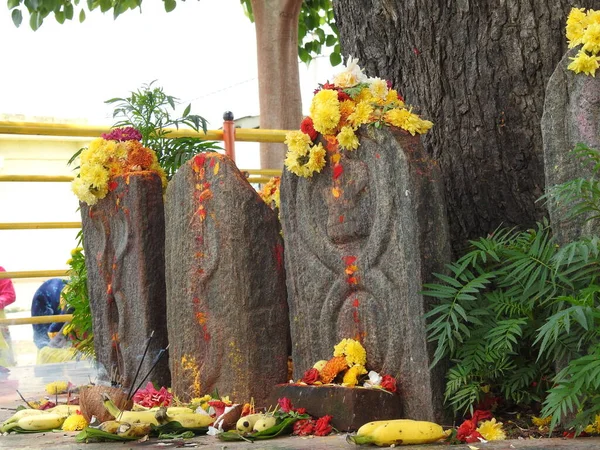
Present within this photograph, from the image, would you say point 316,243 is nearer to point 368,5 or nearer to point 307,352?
point 307,352

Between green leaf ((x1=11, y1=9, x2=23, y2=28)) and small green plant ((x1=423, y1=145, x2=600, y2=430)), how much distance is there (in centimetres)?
498

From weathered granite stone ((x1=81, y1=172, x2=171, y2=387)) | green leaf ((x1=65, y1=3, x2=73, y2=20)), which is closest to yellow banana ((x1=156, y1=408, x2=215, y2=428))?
weathered granite stone ((x1=81, y1=172, x2=171, y2=387))

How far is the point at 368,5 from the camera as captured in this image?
186 inches

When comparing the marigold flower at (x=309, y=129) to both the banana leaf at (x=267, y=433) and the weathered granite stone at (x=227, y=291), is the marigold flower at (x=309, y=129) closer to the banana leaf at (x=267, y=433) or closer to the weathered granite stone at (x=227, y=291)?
the weathered granite stone at (x=227, y=291)

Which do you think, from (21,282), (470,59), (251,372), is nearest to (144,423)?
(251,372)

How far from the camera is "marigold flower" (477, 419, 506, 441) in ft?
11.0

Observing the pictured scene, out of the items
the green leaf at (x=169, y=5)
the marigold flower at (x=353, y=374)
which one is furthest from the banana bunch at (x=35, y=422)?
the green leaf at (x=169, y=5)

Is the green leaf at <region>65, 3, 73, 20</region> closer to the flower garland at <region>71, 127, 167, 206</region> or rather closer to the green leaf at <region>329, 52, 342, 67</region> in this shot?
the green leaf at <region>329, 52, 342, 67</region>

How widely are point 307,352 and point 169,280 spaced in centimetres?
87

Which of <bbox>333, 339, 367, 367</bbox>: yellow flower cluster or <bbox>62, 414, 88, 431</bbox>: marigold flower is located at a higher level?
<bbox>333, 339, 367, 367</bbox>: yellow flower cluster

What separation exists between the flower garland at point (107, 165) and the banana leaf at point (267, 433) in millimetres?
1693

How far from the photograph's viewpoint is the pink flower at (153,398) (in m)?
4.44

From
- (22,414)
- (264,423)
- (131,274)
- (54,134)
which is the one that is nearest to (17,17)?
(54,134)

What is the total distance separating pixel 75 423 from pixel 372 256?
61.4 inches
